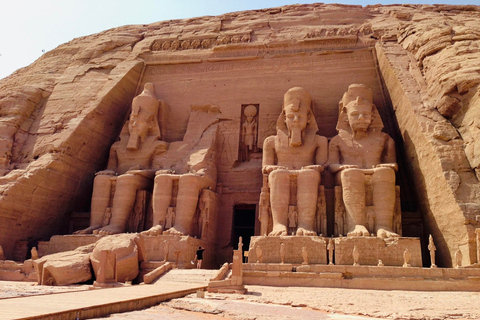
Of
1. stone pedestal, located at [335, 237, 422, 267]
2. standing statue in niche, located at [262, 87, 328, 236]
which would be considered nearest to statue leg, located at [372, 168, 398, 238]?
stone pedestal, located at [335, 237, 422, 267]

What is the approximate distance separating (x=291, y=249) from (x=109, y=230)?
13.0ft

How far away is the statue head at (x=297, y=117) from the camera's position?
10102 millimetres

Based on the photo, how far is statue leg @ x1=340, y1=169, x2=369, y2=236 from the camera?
28.8 feet

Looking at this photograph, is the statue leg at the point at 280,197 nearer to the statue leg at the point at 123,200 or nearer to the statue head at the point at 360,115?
the statue head at the point at 360,115

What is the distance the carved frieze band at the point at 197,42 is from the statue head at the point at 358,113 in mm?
3835

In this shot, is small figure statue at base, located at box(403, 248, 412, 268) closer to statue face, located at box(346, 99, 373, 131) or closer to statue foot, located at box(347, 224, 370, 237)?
statue foot, located at box(347, 224, 370, 237)

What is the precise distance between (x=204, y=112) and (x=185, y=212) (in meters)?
3.36

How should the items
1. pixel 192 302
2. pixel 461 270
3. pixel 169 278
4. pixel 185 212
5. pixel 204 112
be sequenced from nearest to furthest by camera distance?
pixel 192 302 < pixel 461 270 < pixel 169 278 < pixel 185 212 < pixel 204 112

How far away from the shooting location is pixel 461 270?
7098 millimetres

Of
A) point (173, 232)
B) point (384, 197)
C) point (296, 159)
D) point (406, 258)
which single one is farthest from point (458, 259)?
point (173, 232)

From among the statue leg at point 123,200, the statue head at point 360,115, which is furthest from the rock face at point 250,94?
the statue leg at point 123,200

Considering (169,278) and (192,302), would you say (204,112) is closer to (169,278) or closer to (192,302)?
(169,278)

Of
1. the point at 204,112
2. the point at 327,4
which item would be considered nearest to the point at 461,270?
the point at 204,112

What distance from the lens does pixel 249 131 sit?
38.0ft
